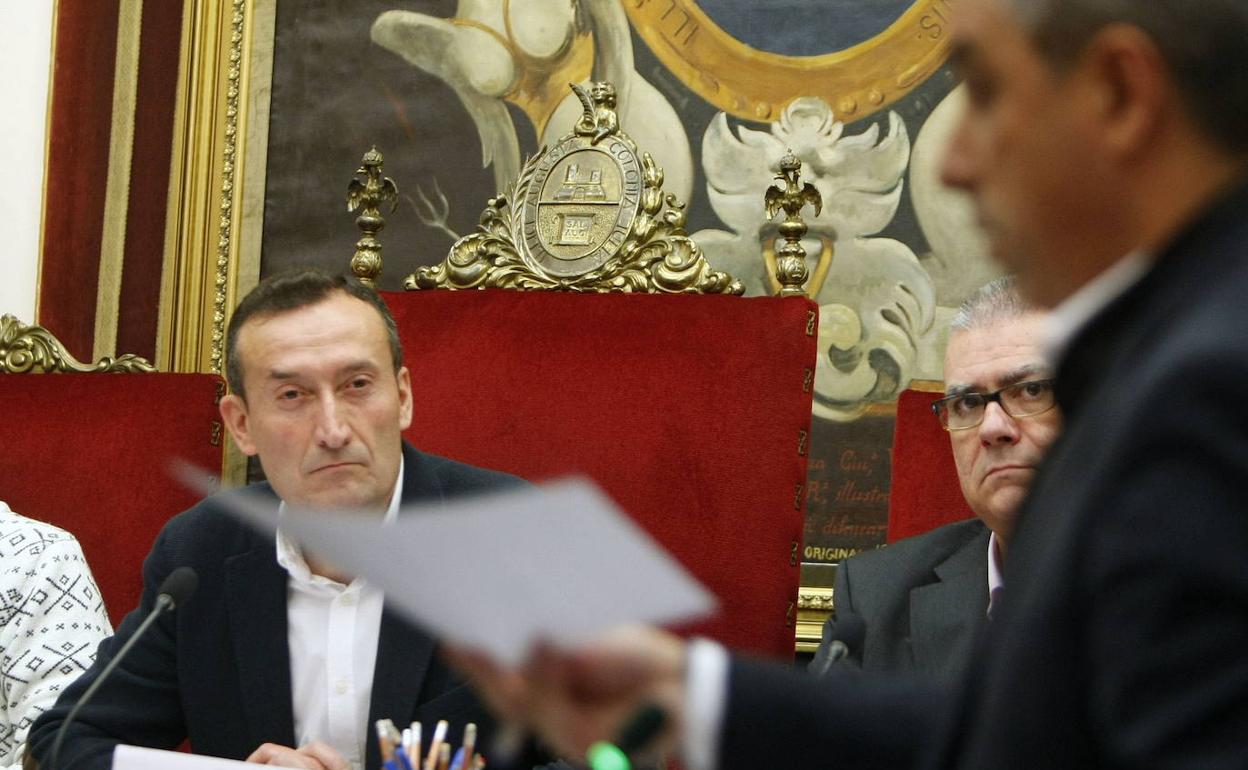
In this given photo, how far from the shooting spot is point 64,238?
3.91 meters

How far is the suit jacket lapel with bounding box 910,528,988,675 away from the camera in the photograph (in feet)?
7.13

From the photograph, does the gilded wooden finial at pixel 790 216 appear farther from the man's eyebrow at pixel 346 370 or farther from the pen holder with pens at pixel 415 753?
the pen holder with pens at pixel 415 753

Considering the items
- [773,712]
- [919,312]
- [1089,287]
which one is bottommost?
[773,712]

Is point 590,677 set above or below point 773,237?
below

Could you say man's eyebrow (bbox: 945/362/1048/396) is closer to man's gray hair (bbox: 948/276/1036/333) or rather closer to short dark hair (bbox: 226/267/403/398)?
man's gray hair (bbox: 948/276/1036/333)

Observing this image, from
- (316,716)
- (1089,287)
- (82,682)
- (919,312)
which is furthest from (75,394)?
(1089,287)

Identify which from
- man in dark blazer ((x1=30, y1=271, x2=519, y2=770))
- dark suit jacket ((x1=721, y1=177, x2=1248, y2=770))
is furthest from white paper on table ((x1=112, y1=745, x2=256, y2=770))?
dark suit jacket ((x1=721, y1=177, x2=1248, y2=770))

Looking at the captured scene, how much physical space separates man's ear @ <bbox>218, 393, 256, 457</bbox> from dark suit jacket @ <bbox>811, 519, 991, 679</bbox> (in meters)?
0.99

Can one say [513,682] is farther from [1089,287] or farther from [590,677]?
[1089,287]

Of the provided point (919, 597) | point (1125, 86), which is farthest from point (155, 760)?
point (1125, 86)

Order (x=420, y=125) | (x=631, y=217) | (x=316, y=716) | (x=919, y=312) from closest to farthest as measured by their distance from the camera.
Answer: (x=316, y=716), (x=631, y=217), (x=919, y=312), (x=420, y=125)

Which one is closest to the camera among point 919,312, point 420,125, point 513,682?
point 513,682

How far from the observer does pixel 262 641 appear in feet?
7.37

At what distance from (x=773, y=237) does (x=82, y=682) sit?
6.16 feet
